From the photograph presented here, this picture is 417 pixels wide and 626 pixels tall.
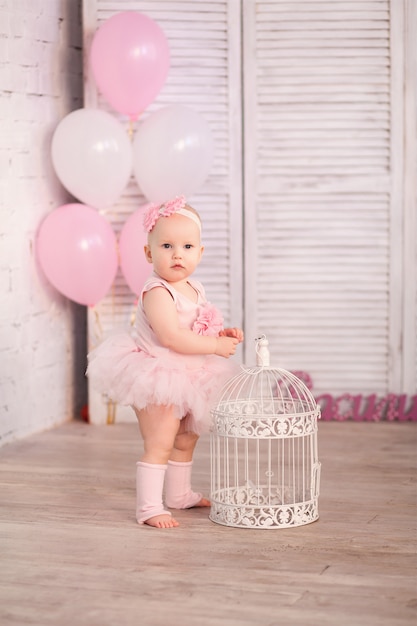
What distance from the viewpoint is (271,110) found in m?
4.34

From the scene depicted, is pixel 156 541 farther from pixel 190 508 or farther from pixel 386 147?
pixel 386 147

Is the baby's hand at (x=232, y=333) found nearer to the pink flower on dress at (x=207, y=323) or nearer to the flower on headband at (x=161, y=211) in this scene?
the pink flower on dress at (x=207, y=323)

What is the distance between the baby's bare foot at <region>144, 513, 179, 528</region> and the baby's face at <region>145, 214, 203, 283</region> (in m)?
0.65

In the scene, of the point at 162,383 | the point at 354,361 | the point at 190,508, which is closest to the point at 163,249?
the point at 162,383

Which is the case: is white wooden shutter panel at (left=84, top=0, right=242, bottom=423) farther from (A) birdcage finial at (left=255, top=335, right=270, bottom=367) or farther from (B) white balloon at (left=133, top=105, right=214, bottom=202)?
(A) birdcage finial at (left=255, top=335, right=270, bottom=367)

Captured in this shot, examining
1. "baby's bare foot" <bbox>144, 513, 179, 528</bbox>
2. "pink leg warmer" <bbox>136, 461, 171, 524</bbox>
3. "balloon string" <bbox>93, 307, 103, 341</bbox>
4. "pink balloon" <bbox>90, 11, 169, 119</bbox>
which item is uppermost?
"pink balloon" <bbox>90, 11, 169, 119</bbox>

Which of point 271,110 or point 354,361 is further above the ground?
point 271,110

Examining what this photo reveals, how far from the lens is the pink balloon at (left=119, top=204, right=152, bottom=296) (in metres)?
4.01

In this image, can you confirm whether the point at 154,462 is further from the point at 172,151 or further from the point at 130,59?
the point at 130,59

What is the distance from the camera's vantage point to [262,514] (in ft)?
8.85

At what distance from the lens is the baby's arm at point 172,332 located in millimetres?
2715

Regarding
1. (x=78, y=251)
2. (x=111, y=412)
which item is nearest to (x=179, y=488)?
(x=78, y=251)

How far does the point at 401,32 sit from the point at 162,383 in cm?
229

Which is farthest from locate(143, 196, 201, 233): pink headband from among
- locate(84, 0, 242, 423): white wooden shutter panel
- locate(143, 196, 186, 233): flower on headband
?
locate(84, 0, 242, 423): white wooden shutter panel
